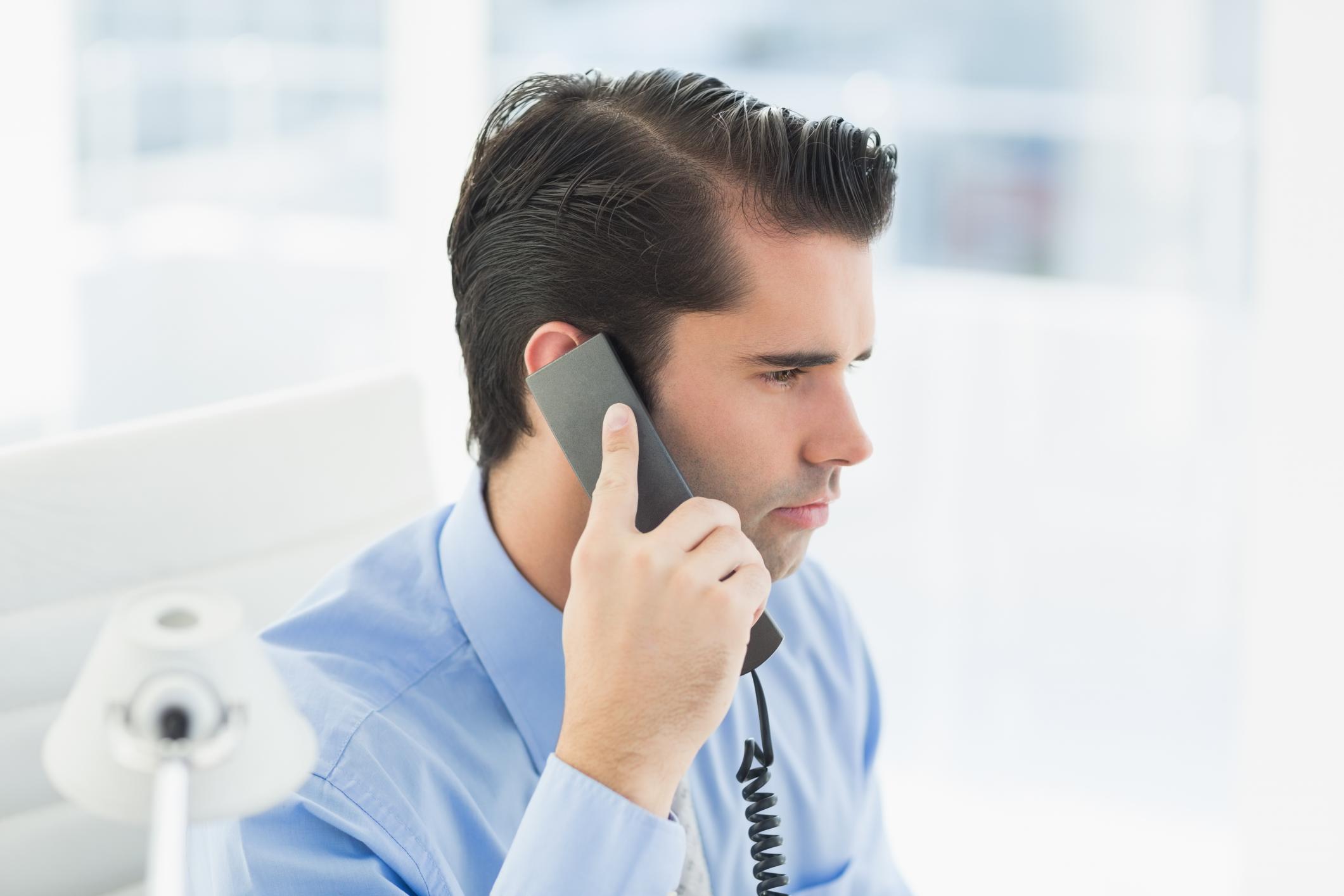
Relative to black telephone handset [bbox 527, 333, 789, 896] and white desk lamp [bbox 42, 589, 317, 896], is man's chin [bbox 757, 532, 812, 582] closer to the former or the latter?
black telephone handset [bbox 527, 333, 789, 896]

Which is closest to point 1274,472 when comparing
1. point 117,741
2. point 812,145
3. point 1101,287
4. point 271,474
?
point 1101,287

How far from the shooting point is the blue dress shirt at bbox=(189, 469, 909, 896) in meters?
0.90

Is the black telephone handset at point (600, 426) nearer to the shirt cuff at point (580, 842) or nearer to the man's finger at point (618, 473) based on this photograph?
the man's finger at point (618, 473)

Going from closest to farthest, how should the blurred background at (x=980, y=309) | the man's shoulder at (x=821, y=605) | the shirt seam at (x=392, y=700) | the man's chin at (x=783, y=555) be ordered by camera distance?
the shirt seam at (x=392, y=700)
the man's chin at (x=783, y=555)
the man's shoulder at (x=821, y=605)
the blurred background at (x=980, y=309)

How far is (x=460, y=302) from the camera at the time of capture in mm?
1317

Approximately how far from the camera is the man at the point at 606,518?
943 millimetres

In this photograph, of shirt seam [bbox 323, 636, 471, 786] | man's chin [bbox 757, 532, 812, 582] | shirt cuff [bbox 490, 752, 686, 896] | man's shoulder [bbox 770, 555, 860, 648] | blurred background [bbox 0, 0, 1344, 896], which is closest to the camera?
shirt cuff [bbox 490, 752, 686, 896]

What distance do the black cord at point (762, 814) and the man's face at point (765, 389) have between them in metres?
0.19

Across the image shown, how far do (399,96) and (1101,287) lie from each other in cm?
166

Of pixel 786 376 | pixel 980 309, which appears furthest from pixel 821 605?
pixel 980 309

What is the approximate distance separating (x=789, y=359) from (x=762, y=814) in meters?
0.43

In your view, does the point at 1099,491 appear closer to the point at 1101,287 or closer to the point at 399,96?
the point at 1101,287

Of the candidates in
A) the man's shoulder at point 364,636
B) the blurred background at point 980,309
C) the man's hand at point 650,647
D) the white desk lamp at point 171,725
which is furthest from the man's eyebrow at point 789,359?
the blurred background at point 980,309

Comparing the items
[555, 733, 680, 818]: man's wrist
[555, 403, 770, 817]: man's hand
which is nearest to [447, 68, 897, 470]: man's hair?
[555, 403, 770, 817]: man's hand
